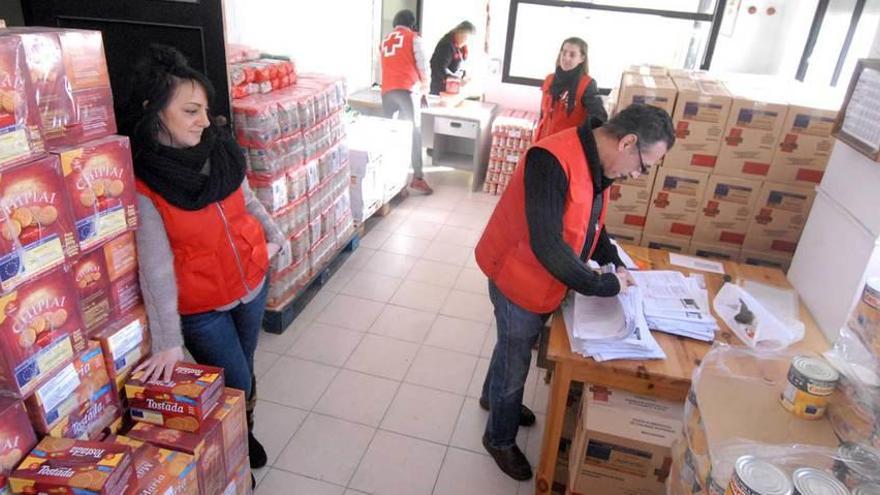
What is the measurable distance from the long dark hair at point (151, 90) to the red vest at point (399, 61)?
3.68 meters

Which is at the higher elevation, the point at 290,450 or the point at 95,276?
the point at 95,276

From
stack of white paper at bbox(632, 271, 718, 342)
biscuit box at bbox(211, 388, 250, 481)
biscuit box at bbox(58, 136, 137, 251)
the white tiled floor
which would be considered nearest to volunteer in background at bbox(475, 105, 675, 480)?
stack of white paper at bbox(632, 271, 718, 342)

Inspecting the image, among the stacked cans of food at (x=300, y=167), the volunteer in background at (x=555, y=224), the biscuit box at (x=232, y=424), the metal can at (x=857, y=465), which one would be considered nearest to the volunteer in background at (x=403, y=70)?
the stacked cans of food at (x=300, y=167)

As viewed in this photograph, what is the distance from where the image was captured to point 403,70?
5.25m

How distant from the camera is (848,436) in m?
1.33

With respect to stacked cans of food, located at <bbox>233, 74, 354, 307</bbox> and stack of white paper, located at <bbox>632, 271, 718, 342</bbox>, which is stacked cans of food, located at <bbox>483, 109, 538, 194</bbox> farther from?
stack of white paper, located at <bbox>632, 271, 718, 342</bbox>

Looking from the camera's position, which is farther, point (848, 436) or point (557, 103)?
point (557, 103)

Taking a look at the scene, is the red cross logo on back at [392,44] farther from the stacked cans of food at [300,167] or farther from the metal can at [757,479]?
the metal can at [757,479]

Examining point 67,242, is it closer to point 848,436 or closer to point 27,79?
point 27,79

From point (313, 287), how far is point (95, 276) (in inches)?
83.4

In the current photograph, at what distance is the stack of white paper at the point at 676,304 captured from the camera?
2.07 m

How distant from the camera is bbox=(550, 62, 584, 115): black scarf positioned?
394 centimetres

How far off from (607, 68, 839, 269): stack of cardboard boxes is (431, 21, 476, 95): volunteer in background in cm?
317

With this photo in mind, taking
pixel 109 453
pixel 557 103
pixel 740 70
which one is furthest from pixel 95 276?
pixel 740 70
